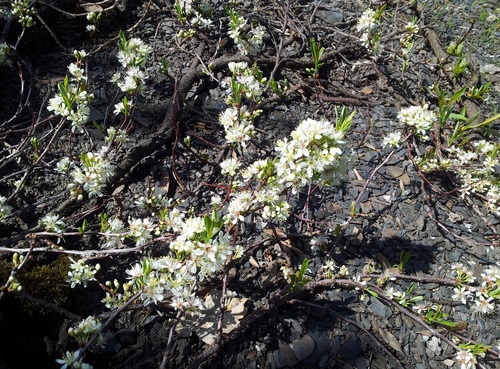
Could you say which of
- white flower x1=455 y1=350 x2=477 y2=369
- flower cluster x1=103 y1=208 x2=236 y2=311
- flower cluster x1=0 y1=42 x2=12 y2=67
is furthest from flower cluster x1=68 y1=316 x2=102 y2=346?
flower cluster x1=0 y1=42 x2=12 y2=67

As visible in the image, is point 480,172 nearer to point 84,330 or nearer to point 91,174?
point 91,174

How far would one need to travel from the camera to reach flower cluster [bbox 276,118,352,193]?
1574mm

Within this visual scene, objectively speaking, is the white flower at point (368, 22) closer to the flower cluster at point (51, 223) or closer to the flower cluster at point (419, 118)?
the flower cluster at point (419, 118)

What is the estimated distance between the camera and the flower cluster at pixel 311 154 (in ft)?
5.16

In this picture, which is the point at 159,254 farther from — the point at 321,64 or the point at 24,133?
the point at 321,64

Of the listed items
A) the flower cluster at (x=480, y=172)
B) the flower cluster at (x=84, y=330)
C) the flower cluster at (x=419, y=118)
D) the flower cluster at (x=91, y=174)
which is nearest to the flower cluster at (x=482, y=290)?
the flower cluster at (x=480, y=172)

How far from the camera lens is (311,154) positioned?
1.62 metres

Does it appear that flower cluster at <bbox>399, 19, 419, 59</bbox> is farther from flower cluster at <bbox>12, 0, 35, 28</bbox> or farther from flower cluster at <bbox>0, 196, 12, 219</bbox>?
flower cluster at <bbox>0, 196, 12, 219</bbox>

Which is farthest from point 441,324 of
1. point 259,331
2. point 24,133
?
point 24,133

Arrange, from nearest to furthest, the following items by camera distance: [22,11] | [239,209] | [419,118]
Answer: [239,209] < [419,118] < [22,11]

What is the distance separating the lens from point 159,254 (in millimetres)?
2311

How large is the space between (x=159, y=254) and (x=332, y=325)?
1034mm

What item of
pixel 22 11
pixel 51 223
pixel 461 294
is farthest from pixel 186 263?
pixel 22 11

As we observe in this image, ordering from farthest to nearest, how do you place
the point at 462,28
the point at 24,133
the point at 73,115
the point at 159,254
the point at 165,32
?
1. the point at 462,28
2. the point at 165,32
3. the point at 24,133
4. the point at 159,254
5. the point at 73,115
